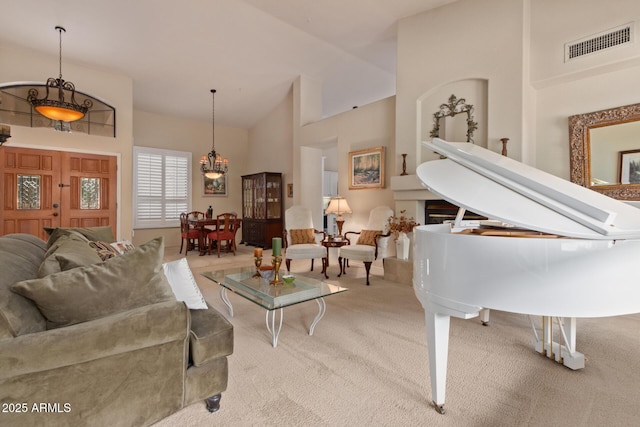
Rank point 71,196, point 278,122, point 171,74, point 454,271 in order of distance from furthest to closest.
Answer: point 278,122, point 171,74, point 71,196, point 454,271

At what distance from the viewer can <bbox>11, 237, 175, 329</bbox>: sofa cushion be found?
1192 millimetres

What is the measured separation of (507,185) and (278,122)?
280 inches

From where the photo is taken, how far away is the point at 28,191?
16.7 ft

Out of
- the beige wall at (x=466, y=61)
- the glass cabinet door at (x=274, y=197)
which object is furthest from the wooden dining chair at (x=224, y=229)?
the beige wall at (x=466, y=61)

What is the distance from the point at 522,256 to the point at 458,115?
12.0 feet

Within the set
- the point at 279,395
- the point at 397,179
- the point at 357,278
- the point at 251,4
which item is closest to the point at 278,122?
the point at 251,4

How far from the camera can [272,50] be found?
5762mm

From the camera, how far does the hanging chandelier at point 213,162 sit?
6772 millimetres

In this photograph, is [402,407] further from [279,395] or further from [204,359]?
[204,359]

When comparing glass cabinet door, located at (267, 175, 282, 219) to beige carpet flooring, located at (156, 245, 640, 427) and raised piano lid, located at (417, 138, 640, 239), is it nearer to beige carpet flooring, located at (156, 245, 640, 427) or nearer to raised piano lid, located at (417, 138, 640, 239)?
beige carpet flooring, located at (156, 245, 640, 427)

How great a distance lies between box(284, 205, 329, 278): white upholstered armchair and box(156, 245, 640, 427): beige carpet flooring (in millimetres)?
1634

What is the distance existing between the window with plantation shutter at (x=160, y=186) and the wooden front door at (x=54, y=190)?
5.23 ft

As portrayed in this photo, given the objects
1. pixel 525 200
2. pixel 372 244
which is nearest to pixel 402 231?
pixel 372 244

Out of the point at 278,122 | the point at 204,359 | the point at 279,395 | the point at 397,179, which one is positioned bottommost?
the point at 279,395
